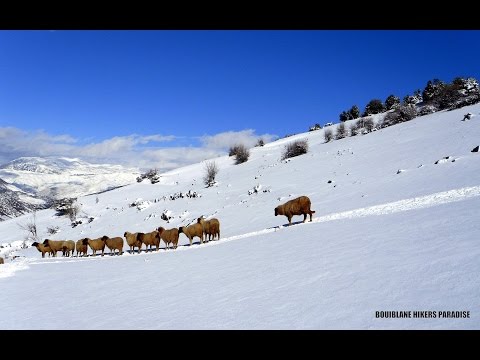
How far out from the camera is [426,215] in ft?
35.4

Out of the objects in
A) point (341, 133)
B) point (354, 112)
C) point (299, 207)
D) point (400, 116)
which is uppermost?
point (354, 112)

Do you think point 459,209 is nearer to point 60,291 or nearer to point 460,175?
point 460,175

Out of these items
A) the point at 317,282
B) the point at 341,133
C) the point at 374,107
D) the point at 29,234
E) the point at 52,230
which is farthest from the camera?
the point at 374,107

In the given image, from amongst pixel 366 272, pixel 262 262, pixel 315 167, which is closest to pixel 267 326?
pixel 366 272

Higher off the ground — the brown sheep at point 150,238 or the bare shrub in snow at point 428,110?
the bare shrub in snow at point 428,110

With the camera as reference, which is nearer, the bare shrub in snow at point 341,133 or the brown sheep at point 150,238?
the brown sheep at point 150,238

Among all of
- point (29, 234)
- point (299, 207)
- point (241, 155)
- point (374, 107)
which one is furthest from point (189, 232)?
point (374, 107)

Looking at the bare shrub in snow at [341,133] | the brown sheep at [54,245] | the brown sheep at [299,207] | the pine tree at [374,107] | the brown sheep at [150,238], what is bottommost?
the brown sheep at [54,245]

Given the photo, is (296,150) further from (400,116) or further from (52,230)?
(52,230)

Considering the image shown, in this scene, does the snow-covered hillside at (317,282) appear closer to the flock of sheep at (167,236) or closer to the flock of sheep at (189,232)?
the flock of sheep at (189,232)

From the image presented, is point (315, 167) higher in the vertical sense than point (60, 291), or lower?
higher

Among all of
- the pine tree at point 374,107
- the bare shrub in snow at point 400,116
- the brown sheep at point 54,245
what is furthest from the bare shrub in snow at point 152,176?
the pine tree at point 374,107

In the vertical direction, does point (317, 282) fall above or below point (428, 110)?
below
